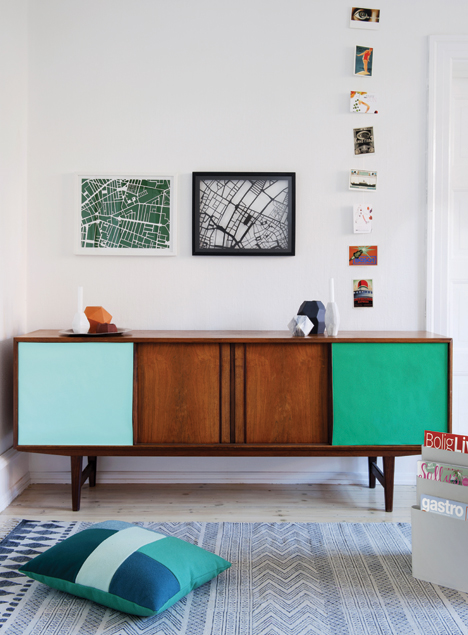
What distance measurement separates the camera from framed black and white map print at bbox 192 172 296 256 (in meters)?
2.49

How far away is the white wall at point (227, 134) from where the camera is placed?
248 cm

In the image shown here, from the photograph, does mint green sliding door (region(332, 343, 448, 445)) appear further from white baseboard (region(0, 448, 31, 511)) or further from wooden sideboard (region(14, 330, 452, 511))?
white baseboard (region(0, 448, 31, 511))

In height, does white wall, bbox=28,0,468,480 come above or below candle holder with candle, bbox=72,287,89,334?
above

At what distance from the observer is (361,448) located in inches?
84.1

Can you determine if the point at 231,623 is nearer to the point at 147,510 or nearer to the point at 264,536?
the point at 264,536

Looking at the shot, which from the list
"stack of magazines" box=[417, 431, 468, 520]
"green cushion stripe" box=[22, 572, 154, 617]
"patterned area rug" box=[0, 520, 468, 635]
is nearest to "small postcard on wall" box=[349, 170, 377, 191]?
"stack of magazines" box=[417, 431, 468, 520]

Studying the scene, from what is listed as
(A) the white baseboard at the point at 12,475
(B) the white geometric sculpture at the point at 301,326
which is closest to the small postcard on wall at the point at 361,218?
(B) the white geometric sculpture at the point at 301,326

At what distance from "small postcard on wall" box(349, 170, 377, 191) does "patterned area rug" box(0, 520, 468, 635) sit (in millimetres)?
1654

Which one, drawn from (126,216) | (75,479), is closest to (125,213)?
(126,216)

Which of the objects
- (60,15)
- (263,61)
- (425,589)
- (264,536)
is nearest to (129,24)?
(60,15)

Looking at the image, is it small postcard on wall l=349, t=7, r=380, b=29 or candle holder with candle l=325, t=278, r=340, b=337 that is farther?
small postcard on wall l=349, t=7, r=380, b=29

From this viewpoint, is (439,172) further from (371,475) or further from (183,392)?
(183,392)

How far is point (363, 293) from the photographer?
8.30 feet

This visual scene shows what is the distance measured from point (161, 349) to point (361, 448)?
991 mm
